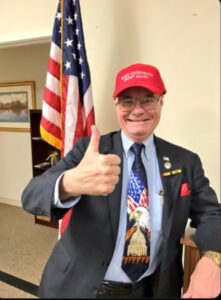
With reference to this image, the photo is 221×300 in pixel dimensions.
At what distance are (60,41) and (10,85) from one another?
98.5 inches

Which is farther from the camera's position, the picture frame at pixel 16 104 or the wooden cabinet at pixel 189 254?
the picture frame at pixel 16 104

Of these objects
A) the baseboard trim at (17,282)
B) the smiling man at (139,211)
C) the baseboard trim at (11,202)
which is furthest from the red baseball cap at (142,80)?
the baseboard trim at (11,202)

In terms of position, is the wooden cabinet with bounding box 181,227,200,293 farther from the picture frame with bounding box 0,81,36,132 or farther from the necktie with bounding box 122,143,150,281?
the picture frame with bounding box 0,81,36,132

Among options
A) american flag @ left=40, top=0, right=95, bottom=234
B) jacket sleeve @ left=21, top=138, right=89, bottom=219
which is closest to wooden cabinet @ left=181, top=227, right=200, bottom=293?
jacket sleeve @ left=21, top=138, right=89, bottom=219

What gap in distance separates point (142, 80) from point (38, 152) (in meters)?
2.93

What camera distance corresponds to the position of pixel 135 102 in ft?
3.10

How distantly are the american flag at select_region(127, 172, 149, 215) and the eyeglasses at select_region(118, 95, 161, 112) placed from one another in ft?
0.71

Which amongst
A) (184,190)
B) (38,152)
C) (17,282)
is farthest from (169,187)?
(38,152)

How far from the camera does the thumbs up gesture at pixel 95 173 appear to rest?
2.27ft

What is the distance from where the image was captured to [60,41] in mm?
1566

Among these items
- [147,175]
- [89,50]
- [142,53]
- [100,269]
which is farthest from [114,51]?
[100,269]

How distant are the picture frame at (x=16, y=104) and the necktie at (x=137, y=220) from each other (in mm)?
3018

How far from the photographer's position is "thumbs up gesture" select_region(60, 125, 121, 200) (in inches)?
27.3

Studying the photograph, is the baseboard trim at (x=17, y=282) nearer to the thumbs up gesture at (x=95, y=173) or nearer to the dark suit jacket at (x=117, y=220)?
the dark suit jacket at (x=117, y=220)
